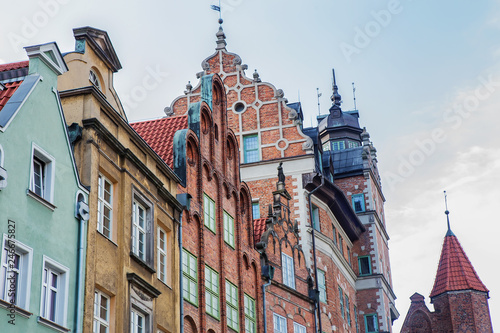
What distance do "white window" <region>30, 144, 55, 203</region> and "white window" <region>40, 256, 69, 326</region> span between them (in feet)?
4.58

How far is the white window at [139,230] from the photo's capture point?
71.5ft

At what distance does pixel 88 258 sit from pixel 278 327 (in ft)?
48.1

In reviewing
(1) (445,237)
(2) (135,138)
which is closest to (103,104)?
(2) (135,138)

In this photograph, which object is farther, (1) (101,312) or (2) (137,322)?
(2) (137,322)

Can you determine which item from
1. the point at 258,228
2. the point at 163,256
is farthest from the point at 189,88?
the point at 163,256

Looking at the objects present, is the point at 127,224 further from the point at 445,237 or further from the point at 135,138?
the point at 445,237

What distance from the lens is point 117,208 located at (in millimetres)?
21125

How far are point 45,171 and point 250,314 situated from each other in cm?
1330

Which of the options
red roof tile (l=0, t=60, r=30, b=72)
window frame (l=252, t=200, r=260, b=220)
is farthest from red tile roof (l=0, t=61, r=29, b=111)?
window frame (l=252, t=200, r=260, b=220)

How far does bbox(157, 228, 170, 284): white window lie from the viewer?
76.6 feet

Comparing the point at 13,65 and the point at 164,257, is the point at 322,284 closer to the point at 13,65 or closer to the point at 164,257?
the point at 164,257

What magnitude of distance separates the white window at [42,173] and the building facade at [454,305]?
1612 inches

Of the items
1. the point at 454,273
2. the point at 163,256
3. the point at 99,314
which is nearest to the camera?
the point at 99,314

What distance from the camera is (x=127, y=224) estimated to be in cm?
2117
